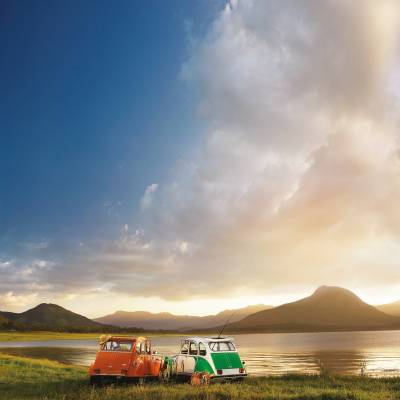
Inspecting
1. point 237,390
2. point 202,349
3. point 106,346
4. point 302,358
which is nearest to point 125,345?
point 106,346

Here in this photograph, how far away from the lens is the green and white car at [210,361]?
2216 cm

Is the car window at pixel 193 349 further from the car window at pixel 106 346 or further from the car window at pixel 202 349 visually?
the car window at pixel 106 346

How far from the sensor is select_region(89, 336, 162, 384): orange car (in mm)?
22766

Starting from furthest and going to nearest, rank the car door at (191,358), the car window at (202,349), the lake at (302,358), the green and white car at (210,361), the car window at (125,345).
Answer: the lake at (302,358), the car window at (125,345), the car door at (191,358), the car window at (202,349), the green and white car at (210,361)

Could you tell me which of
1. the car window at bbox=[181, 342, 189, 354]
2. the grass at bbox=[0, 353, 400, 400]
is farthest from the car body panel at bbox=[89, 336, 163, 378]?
the car window at bbox=[181, 342, 189, 354]

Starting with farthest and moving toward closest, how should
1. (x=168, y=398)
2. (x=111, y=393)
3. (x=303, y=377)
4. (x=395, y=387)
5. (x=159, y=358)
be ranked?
1. (x=159, y=358)
2. (x=303, y=377)
3. (x=395, y=387)
4. (x=111, y=393)
5. (x=168, y=398)

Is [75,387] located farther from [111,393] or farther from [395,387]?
[395,387]

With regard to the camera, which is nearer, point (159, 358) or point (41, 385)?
point (41, 385)

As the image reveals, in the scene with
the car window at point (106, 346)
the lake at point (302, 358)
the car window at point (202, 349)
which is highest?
the car window at point (106, 346)

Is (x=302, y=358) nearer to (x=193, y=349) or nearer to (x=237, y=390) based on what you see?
(x=193, y=349)

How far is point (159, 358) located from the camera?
2598 centimetres

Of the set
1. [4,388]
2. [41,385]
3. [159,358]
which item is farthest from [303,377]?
[4,388]

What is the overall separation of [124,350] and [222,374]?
17.6ft

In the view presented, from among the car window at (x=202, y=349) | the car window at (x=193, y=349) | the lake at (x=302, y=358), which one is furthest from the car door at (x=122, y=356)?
the lake at (x=302, y=358)
